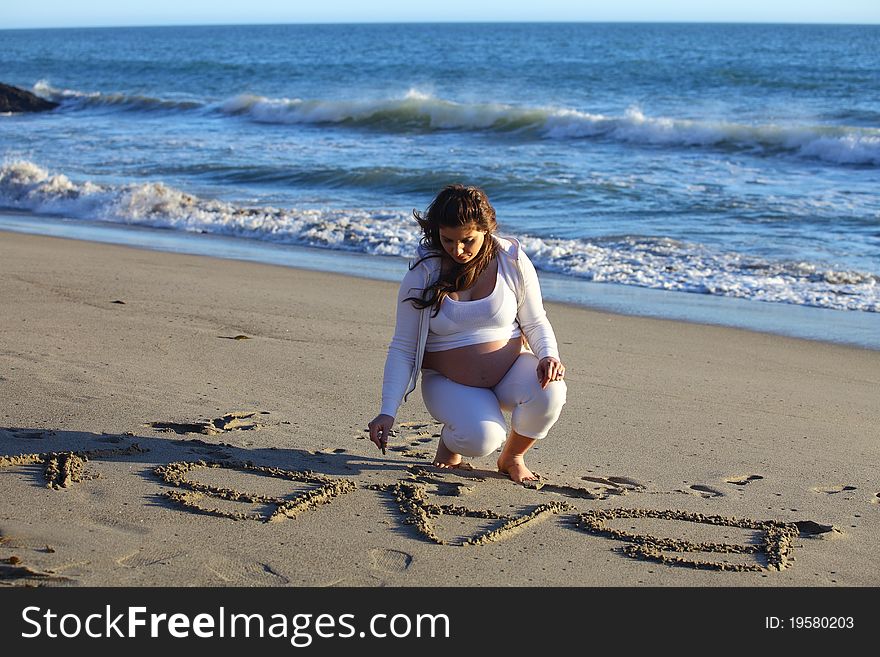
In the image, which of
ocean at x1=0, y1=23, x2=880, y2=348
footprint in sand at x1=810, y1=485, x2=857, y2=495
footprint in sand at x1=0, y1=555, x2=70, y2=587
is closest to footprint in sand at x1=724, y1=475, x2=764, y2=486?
footprint in sand at x1=810, y1=485, x2=857, y2=495

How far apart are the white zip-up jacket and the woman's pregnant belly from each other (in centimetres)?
9

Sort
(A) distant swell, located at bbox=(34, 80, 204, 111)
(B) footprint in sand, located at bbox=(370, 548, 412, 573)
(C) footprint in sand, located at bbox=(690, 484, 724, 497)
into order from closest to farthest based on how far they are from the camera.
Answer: (B) footprint in sand, located at bbox=(370, 548, 412, 573), (C) footprint in sand, located at bbox=(690, 484, 724, 497), (A) distant swell, located at bbox=(34, 80, 204, 111)

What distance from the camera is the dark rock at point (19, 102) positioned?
103 ft

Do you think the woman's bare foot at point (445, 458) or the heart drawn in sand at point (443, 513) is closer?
the heart drawn in sand at point (443, 513)

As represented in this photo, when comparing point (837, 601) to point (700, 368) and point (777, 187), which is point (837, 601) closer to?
point (700, 368)

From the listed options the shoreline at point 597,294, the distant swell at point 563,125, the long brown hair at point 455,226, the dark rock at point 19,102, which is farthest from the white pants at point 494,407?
the dark rock at point 19,102

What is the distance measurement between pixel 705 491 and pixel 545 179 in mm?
11595

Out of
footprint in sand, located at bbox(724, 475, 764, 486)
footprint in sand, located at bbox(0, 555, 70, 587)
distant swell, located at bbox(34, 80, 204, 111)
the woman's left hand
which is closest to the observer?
footprint in sand, located at bbox(0, 555, 70, 587)

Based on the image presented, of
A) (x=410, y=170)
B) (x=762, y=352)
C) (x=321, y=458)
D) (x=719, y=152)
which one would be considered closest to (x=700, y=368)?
(x=762, y=352)

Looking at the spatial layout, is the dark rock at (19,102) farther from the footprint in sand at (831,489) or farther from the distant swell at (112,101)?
the footprint in sand at (831,489)

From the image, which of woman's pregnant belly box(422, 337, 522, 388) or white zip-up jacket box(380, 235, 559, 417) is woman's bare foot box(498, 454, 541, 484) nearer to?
woman's pregnant belly box(422, 337, 522, 388)

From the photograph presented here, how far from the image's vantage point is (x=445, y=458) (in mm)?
4340

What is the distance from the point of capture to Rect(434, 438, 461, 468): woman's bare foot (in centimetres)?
433

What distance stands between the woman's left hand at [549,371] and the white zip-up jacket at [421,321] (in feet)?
0.13
